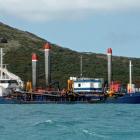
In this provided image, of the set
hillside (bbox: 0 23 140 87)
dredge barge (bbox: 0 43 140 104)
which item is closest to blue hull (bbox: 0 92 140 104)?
dredge barge (bbox: 0 43 140 104)

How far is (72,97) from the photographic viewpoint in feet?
370

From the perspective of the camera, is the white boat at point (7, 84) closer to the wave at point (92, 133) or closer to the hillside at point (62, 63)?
the hillside at point (62, 63)

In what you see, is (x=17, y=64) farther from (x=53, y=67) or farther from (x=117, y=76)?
(x=117, y=76)

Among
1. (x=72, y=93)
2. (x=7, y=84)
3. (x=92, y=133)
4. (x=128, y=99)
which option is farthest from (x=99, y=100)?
(x=92, y=133)

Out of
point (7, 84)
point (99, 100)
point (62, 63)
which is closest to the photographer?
point (99, 100)

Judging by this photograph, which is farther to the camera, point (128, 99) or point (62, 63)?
point (62, 63)

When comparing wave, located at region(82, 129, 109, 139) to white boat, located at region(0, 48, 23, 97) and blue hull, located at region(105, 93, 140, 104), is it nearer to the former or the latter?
blue hull, located at region(105, 93, 140, 104)

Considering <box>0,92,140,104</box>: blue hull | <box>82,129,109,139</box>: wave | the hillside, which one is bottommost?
<box>82,129,109,139</box>: wave

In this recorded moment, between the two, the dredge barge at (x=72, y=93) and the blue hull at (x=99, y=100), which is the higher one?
the dredge barge at (x=72, y=93)

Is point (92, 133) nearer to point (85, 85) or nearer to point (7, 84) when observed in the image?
point (85, 85)

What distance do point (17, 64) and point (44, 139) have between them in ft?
388

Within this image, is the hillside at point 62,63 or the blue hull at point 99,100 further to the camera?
the hillside at point 62,63

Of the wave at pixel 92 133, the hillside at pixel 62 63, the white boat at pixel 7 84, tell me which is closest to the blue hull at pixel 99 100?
the white boat at pixel 7 84

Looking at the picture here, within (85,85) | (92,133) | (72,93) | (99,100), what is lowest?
(92,133)
